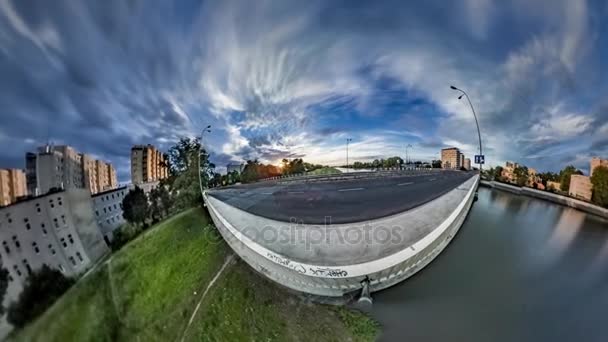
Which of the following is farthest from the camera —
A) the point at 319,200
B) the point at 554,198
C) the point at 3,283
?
the point at 319,200

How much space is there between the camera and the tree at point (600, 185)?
2.15m

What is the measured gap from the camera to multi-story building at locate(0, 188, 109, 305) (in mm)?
961

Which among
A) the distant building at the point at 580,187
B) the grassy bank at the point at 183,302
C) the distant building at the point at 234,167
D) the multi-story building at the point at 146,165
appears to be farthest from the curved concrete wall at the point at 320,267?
the distant building at the point at 580,187

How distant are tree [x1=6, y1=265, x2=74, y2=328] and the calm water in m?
1.87

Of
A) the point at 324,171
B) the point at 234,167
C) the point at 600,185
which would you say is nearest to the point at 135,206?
the point at 234,167

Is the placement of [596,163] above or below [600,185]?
above

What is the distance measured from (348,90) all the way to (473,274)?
188 cm

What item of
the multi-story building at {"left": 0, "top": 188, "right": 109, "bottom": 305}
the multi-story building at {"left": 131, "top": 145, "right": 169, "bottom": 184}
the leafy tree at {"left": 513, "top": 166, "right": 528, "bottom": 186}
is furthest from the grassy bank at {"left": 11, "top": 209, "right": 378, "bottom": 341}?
the leafy tree at {"left": 513, "top": 166, "right": 528, "bottom": 186}

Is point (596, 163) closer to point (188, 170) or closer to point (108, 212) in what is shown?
point (188, 170)

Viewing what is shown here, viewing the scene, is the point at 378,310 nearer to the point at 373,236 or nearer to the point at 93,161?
the point at 373,236

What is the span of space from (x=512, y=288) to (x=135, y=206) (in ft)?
9.37

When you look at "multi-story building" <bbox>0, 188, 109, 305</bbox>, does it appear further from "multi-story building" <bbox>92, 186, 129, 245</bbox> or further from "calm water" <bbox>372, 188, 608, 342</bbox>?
"calm water" <bbox>372, 188, 608, 342</bbox>

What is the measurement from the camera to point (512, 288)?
6.71ft

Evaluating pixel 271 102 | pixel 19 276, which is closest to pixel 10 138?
pixel 19 276
